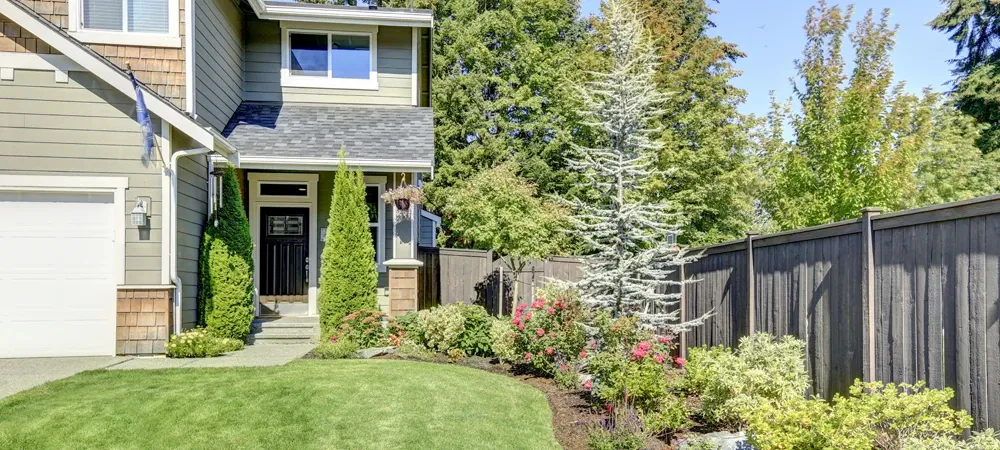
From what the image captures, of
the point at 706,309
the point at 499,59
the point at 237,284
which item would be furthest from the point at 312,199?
the point at 499,59

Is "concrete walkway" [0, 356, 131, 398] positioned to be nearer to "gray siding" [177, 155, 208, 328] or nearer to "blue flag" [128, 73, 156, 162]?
"gray siding" [177, 155, 208, 328]

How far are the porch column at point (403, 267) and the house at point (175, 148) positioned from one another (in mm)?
26

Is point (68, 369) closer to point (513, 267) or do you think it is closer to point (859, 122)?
point (513, 267)

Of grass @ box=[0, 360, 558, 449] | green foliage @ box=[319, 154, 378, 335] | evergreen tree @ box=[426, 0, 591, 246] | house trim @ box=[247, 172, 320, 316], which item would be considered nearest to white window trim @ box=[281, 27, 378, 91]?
house trim @ box=[247, 172, 320, 316]

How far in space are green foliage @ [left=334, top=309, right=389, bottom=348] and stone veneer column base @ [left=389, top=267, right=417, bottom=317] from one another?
1.91ft

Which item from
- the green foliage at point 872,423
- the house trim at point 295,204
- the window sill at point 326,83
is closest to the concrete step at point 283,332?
the house trim at point 295,204

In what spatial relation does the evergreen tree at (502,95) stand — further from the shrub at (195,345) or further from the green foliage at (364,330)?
the shrub at (195,345)

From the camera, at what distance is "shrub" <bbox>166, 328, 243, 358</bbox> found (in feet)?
28.6

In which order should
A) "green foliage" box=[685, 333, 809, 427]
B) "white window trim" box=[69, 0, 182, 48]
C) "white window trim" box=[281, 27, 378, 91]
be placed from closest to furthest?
"green foliage" box=[685, 333, 809, 427] → "white window trim" box=[69, 0, 182, 48] → "white window trim" box=[281, 27, 378, 91]

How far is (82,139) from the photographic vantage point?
873cm

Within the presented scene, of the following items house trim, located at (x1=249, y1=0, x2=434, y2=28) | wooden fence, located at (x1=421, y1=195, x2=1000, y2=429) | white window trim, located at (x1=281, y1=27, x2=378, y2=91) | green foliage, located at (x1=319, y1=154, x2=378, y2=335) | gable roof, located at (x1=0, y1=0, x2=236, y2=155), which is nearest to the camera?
wooden fence, located at (x1=421, y1=195, x2=1000, y2=429)

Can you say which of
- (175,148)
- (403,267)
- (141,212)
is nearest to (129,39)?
(175,148)

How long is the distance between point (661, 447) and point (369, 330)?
5.86m

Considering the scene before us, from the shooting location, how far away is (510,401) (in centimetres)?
684
